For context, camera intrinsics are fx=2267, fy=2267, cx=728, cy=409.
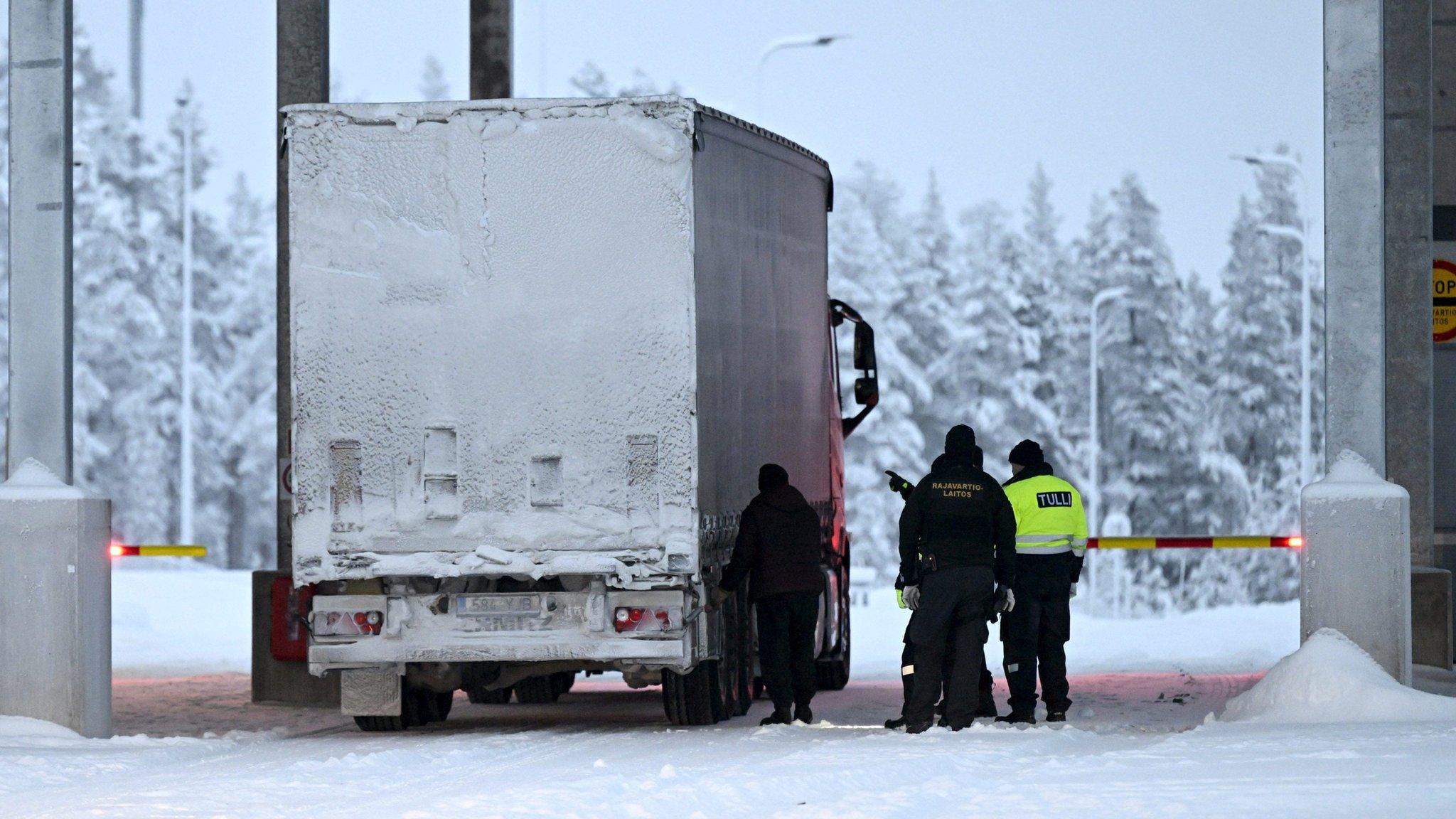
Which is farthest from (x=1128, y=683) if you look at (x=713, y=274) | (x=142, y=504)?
(x=142, y=504)

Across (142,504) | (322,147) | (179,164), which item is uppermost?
(179,164)

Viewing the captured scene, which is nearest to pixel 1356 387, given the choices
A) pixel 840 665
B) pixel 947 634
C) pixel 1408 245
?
pixel 947 634

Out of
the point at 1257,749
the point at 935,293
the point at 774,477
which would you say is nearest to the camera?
the point at 1257,749

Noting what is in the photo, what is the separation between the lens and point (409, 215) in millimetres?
13180

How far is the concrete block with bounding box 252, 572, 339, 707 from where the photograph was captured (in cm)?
1734

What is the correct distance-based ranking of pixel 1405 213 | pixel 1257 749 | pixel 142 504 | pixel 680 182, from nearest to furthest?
pixel 1257 749
pixel 680 182
pixel 1405 213
pixel 142 504

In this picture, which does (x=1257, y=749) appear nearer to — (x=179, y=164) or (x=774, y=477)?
(x=774, y=477)

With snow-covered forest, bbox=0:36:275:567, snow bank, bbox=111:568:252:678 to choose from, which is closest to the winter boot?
snow bank, bbox=111:568:252:678

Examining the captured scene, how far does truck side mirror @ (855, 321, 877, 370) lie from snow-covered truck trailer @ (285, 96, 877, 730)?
4986 millimetres

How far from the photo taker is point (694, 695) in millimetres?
14109

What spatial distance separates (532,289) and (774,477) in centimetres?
217

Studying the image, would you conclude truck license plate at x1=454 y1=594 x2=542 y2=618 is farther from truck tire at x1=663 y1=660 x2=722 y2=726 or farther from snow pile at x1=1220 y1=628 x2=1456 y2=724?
snow pile at x1=1220 y1=628 x2=1456 y2=724

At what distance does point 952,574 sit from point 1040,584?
1.12m

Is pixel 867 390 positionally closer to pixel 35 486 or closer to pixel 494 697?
pixel 494 697
